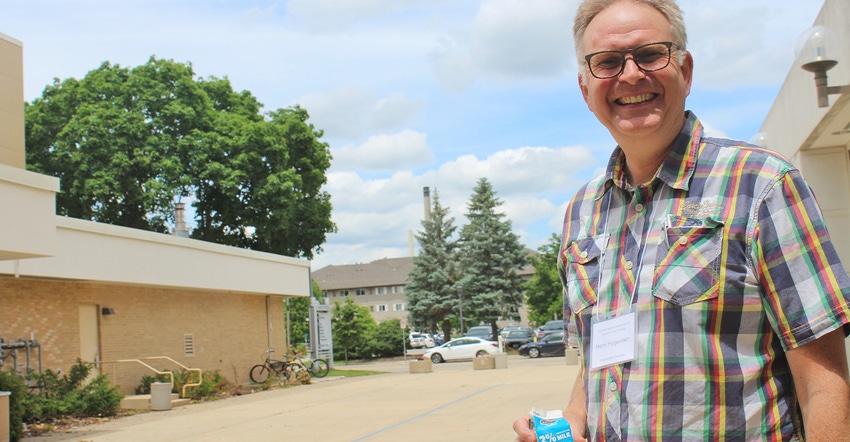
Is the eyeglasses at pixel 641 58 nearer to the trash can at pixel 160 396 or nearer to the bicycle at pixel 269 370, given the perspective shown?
the trash can at pixel 160 396

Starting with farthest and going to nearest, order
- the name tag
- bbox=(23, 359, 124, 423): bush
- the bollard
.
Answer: bbox=(23, 359, 124, 423): bush < the bollard < the name tag

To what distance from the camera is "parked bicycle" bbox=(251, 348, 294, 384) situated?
1115 inches

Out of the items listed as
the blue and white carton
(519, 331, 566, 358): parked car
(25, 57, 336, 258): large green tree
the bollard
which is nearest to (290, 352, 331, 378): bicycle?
(25, 57, 336, 258): large green tree

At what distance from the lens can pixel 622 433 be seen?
2.19 m

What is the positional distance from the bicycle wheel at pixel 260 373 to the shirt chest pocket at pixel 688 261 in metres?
27.3

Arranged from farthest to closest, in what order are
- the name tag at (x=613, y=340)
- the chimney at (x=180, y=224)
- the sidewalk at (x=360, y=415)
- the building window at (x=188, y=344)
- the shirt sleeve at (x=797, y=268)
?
the chimney at (x=180, y=224)
the building window at (x=188, y=344)
the sidewalk at (x=360, y=415)
the name tag at (x=613, y=340)
the shirt sleeve at (x=797, y=268)

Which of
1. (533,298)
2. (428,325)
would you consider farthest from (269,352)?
(533,298)

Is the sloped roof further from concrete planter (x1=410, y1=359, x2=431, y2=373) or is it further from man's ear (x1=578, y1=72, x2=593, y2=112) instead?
man's ear (x1=578, y1=72, x2=593, y2=112)

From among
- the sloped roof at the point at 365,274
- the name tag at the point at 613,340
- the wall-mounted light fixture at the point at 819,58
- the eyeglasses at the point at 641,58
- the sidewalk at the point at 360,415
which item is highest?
the sloped roof at the point at 365,274

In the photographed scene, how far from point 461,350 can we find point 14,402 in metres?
29.6

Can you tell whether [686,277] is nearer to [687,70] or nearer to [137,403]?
[687,70]

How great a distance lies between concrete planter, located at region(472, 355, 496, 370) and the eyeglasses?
29.7 meters

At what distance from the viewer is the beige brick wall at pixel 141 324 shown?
18.5m

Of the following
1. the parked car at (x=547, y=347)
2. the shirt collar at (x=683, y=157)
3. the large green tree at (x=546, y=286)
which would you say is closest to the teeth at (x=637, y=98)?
the shirt collar at (x=683, y=157)
